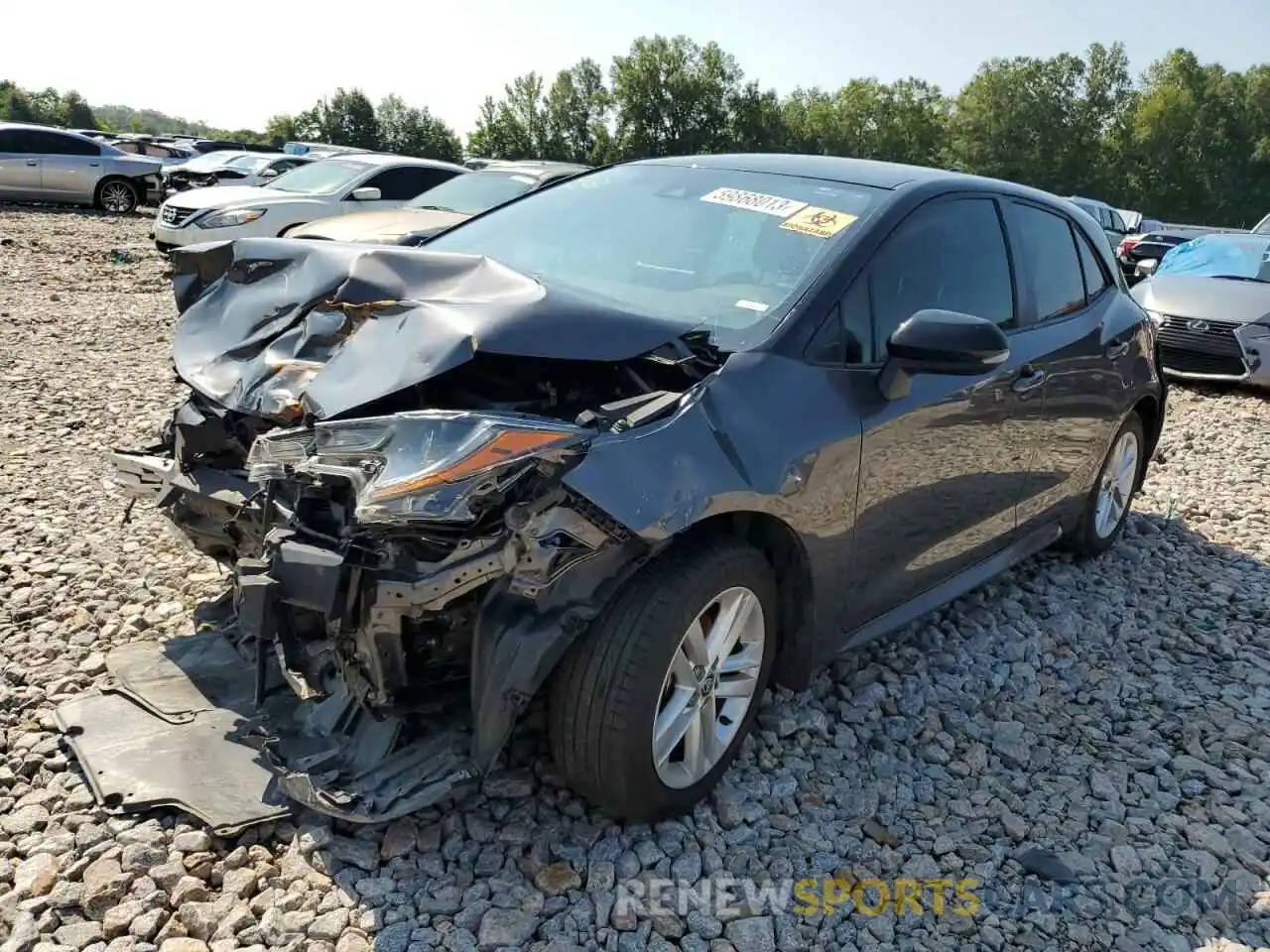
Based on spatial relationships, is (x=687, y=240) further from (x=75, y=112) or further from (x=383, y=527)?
(x=75, y=112)

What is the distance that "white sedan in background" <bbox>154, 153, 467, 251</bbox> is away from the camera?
11.6m

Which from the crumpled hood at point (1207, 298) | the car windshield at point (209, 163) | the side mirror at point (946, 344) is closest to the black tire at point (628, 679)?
the side mirror at point (946, 344)

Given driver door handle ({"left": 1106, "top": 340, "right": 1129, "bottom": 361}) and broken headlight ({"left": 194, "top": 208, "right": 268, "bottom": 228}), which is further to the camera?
broken headlight ({"left": 194, "top": 208, "right": 268, "bottom": 228})

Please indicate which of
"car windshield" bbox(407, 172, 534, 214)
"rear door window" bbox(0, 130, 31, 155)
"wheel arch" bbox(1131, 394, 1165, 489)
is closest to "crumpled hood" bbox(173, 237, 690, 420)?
"wheel arch" bbox(1131, 394, 1165, 489)

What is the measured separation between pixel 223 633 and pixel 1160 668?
3.43 m

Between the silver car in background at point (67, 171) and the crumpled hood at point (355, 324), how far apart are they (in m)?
18.5

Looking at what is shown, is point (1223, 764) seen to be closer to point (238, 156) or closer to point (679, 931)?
point (679, 931)

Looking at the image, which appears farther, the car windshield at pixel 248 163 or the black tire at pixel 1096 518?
the car windshield at pixel 248 163

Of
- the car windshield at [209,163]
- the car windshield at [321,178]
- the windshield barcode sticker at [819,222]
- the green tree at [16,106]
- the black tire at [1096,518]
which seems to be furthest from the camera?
the green tree at [16,106]

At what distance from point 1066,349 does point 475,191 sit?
25.2 feet

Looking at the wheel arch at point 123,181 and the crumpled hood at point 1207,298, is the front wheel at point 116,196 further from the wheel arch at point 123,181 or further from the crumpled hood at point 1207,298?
the crumpled hood at point 1207,298

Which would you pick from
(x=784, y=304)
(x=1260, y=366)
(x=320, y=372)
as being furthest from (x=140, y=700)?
(x=1260, y=366)

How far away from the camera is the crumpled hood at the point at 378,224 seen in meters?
8.22

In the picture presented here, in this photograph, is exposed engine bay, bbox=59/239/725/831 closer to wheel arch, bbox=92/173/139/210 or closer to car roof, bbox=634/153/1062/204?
car roof, bbox=634/153/1062/204
